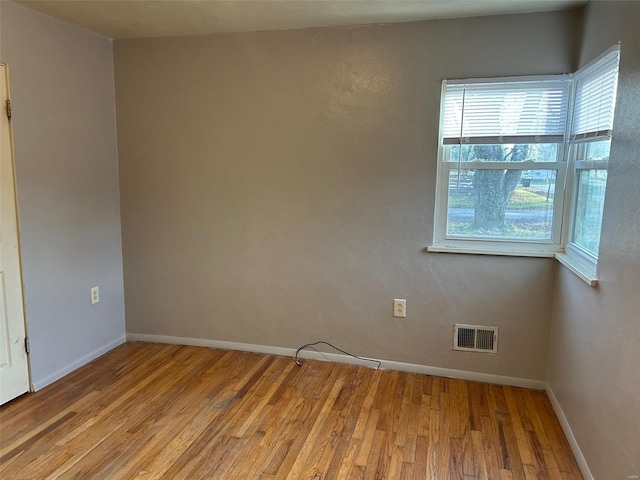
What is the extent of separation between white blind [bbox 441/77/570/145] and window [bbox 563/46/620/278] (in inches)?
4.0

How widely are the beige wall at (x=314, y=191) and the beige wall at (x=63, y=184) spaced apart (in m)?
0.15

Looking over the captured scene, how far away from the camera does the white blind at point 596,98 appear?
199 cm

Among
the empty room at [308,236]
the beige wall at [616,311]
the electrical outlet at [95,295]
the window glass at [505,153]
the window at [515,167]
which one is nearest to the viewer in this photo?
the beige wall at [616,311]

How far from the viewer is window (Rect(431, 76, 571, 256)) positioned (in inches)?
101

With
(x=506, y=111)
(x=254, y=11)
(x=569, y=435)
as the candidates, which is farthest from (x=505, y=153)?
(x=254, y=11)

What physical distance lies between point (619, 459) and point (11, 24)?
139 inches

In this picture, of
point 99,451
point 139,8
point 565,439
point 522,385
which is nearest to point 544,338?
point 522,385

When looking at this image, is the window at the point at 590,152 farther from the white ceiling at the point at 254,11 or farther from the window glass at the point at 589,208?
the white ceiling at the point at 254,11

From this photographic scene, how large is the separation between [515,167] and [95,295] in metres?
2.97

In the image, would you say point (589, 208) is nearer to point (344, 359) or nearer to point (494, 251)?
point (494, 251)

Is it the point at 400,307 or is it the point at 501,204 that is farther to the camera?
the point at 400,307

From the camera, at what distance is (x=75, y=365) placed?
2.96m

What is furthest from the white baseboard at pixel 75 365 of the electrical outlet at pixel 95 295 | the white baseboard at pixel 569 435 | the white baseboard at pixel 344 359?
the white baseboard at pixel 569 435

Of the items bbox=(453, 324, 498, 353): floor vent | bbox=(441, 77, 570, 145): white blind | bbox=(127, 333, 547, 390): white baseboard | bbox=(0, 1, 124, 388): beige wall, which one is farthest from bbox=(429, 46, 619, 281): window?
bbox=(0, 1, 124, 388): beige wall
